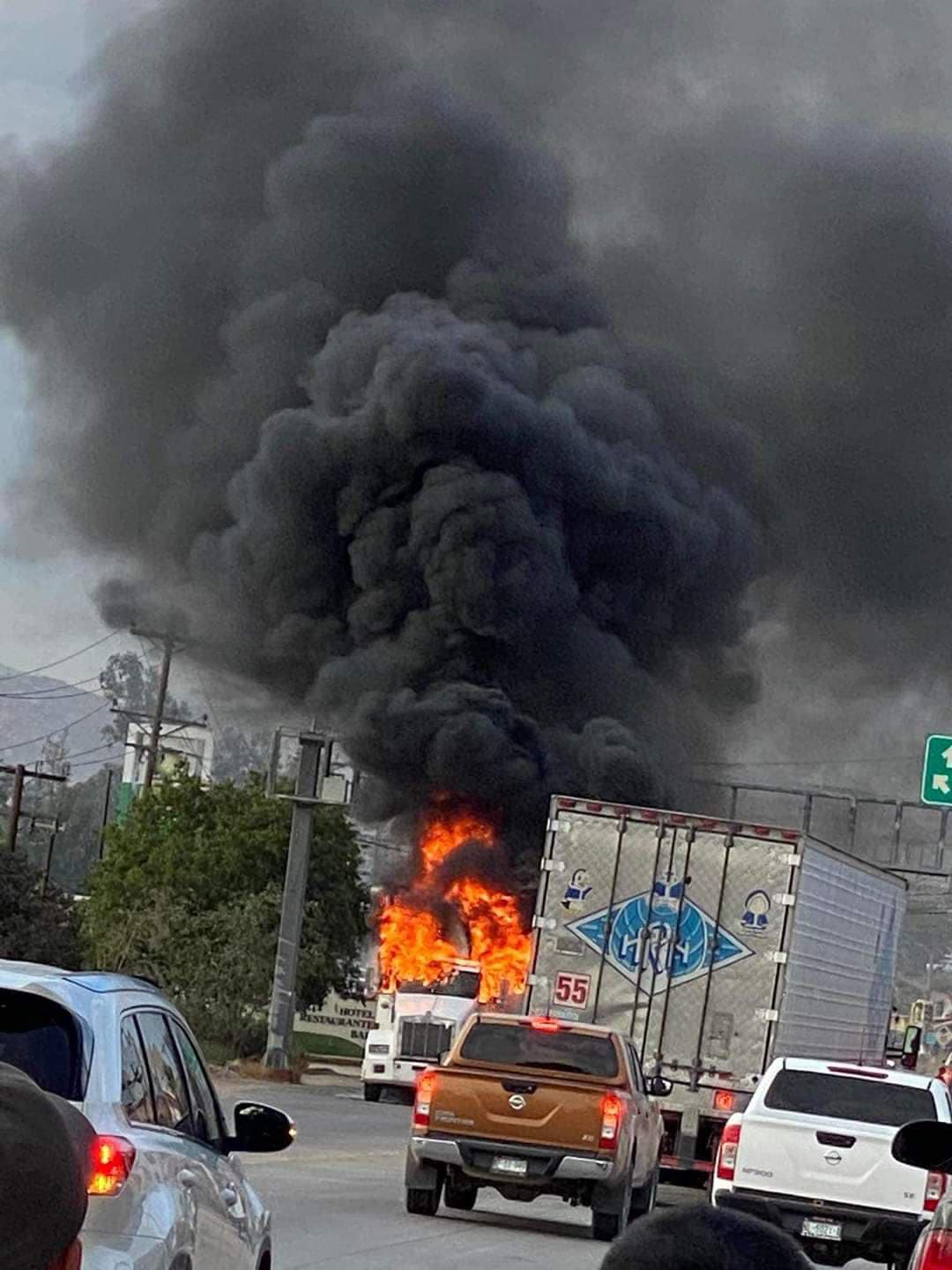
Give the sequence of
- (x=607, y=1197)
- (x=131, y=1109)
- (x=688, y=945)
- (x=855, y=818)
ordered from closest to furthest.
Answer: (x=131, y=1109) < (x=607, y=1197) < (x=688, y=945) < (x=855, y=818)

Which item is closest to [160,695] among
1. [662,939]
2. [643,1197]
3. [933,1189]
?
[662,939]

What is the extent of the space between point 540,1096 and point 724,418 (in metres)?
46.0

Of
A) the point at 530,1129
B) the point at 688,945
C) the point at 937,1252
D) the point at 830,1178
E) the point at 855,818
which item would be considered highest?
the point at 855,818

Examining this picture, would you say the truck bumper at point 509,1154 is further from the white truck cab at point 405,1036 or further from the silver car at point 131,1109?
the white truck cab at point 405,1036

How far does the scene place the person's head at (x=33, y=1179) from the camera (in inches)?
104

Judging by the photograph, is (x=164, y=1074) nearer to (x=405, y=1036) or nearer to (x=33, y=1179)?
(x=33, y=1179)

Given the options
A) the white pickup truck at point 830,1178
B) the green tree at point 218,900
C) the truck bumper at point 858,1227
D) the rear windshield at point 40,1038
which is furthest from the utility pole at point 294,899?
the rear windshield at point 40,1038

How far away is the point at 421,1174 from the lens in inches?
733

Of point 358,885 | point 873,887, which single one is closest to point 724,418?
point 358,885

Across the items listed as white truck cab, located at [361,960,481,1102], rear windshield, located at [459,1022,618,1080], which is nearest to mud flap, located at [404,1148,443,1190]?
rear windshield, located at [459,1022,618,1080]

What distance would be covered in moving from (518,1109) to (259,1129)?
36.4ft

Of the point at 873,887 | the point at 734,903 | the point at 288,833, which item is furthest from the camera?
the point at 288,833

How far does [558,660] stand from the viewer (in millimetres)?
56562

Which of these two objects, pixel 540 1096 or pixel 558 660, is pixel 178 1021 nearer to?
pixel 540 1096
